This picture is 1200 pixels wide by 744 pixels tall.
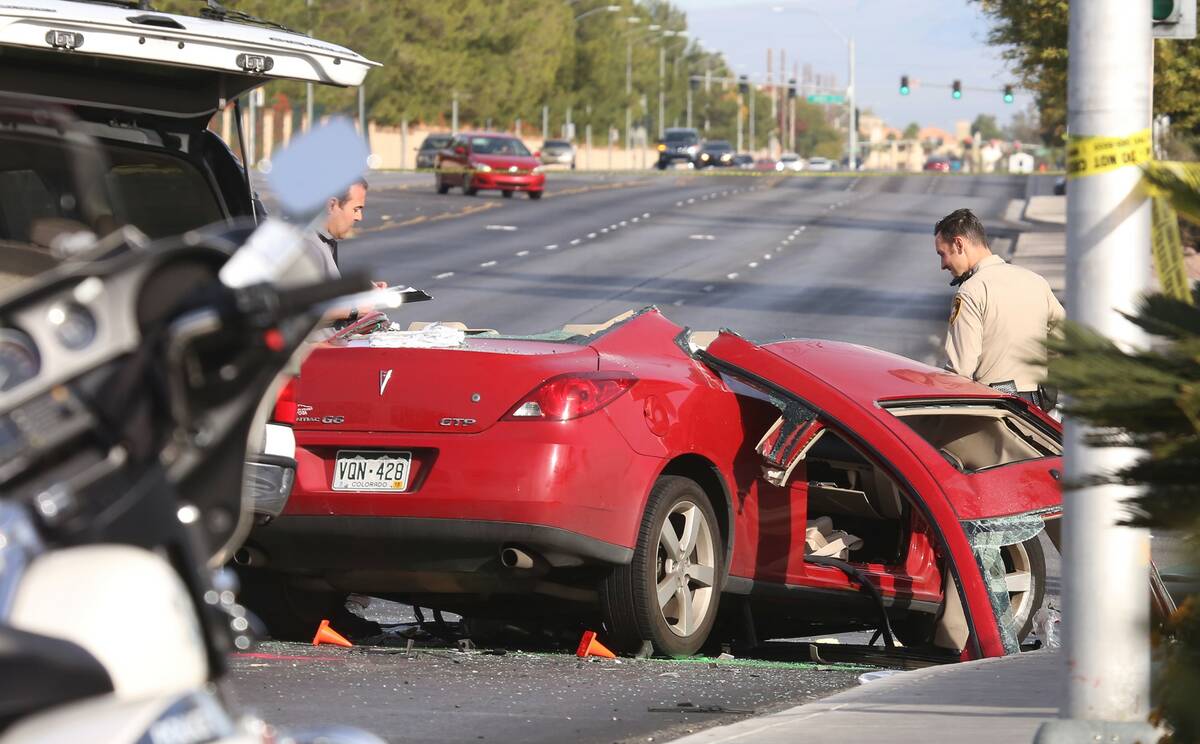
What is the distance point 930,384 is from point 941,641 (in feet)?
3.41

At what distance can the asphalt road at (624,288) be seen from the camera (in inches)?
246

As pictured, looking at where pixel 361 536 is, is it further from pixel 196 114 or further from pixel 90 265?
pixel 90 265

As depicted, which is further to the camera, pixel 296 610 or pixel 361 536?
pixel 296 610

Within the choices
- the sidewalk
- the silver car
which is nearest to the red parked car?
the silver car

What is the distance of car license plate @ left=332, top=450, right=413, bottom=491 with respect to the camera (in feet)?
22.6

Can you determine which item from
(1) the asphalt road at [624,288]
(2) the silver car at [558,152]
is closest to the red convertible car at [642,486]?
(1) the asphalt road at [624,288]

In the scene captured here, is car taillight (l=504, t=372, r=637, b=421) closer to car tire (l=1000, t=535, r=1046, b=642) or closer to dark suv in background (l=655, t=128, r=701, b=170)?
car tire (l=1000, t=535, r=1046, b=642)

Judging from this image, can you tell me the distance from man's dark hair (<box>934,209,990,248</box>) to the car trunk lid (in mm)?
2522

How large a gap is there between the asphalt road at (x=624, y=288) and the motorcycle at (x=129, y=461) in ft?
0.76

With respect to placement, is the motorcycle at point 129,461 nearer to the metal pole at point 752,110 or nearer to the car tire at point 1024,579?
the car tire at point 1024,579

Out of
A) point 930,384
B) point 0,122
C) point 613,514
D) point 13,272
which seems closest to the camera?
point 0,122

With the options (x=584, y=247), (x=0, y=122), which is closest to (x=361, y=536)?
(x=0, y=122)

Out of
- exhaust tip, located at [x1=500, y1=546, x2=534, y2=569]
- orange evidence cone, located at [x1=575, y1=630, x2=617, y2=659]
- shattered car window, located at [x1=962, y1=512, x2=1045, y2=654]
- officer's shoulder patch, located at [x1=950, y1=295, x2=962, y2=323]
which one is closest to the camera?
exhaust tip, located at [x1=500, y1=546, x2=534, y2=569]

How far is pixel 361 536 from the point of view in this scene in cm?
689
